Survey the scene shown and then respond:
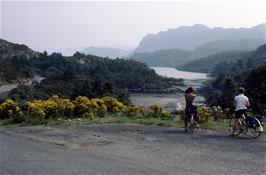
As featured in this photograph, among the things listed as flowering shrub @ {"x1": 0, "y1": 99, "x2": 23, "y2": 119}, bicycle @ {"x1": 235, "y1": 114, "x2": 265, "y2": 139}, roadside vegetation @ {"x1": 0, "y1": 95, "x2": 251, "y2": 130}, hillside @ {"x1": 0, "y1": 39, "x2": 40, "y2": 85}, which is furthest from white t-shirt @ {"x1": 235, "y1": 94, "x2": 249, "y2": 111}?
hillside @ {"x1": 0, "y1": 39, "x2": 40, "y2": 85}

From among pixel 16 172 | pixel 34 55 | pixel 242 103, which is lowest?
pixel 16 172

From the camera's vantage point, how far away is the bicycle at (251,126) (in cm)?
1096

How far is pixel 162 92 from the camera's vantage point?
89.9 meters

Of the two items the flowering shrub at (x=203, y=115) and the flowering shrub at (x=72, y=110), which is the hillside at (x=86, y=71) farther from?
the flowering shrub at (x=203, y=115)

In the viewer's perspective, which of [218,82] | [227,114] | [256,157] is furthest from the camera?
[218,82]

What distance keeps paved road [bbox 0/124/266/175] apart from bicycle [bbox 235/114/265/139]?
298 mm

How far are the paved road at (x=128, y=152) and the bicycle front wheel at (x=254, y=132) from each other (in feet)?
0.69

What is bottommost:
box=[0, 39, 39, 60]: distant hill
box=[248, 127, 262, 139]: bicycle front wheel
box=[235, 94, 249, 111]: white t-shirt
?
box=[248, 127, 262, 139]: bicycle front wheel

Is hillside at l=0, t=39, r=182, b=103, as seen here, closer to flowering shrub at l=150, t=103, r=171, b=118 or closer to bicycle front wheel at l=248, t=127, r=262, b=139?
flowering shrub at l=150, t=103, r=171, b=118

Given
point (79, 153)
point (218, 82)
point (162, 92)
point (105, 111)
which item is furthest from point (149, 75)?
point (79, 153)

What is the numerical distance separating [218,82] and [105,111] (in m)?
70.8

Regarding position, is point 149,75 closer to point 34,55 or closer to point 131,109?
point 34,55

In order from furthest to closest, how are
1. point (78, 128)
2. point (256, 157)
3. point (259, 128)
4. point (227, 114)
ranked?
1. point (227, 114)
2. point (78, 128)
3. point (259, 128)
4. point (256, 157)

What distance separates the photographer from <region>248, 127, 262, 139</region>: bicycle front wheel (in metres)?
10.9
